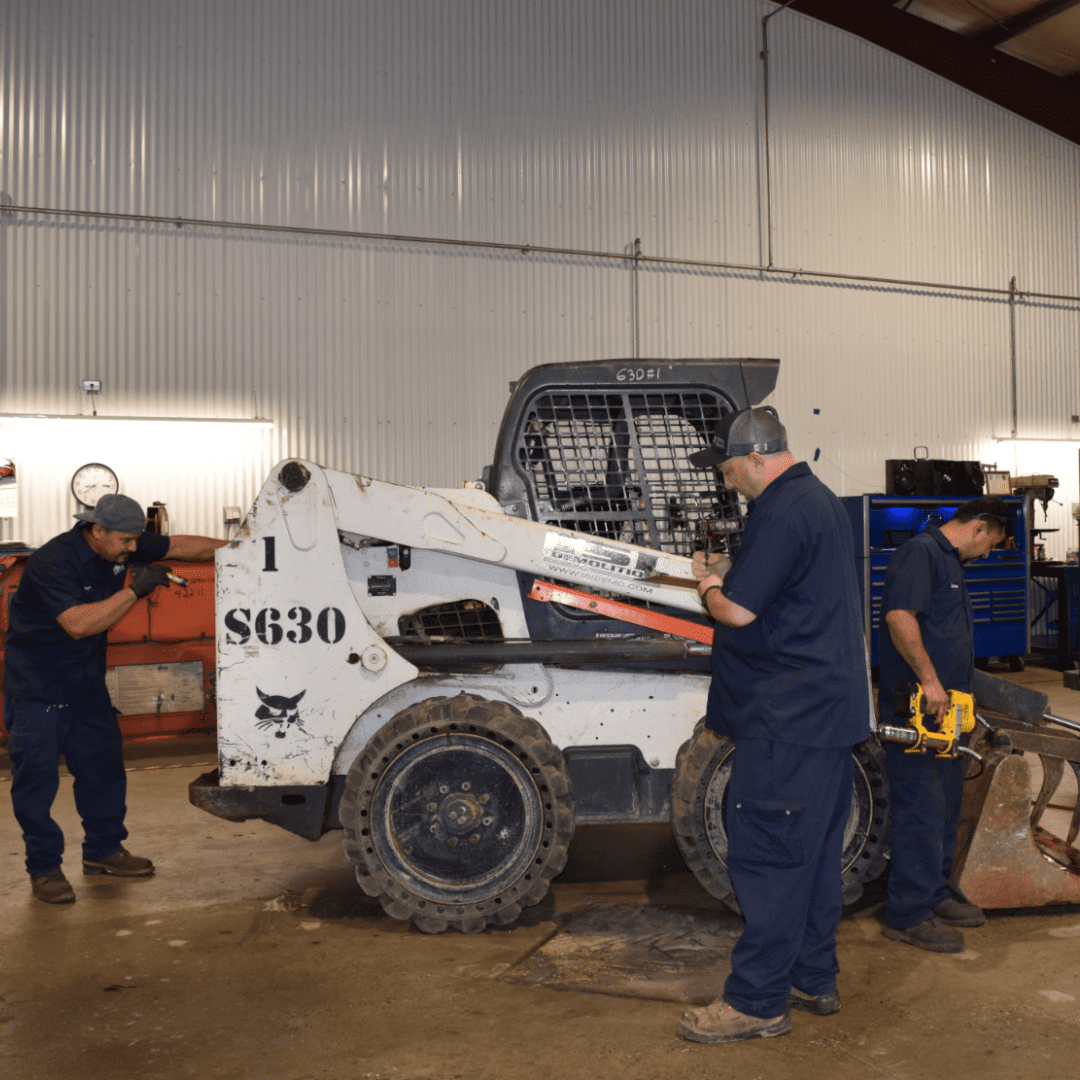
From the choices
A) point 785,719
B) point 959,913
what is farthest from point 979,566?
point 785,719

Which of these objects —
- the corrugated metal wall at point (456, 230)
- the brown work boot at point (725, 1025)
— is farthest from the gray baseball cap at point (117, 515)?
the corrugated metal wall at point (456, 230)

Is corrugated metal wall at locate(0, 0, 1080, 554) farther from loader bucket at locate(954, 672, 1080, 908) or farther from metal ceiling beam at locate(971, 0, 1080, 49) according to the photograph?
loader bucket at locate(954, 672, 1080, 908)

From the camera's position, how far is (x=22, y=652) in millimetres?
4246

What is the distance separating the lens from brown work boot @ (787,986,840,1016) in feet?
9.93

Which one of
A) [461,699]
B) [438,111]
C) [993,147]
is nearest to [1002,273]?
[993,147]

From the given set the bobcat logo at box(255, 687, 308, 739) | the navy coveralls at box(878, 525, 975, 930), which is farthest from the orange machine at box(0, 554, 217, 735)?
the navy coveralls at box(878, 525, 975, 930)

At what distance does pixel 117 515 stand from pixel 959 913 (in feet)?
12.6

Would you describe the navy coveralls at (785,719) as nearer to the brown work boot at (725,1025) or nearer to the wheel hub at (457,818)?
the brown work boot at (725,1025)

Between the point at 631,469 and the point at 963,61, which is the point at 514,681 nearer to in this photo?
the point at 631,469

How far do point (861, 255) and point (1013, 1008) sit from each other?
10.1 metres

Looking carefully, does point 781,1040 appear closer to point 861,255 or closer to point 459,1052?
point 459,1052

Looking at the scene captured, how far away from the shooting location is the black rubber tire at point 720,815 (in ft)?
12.3

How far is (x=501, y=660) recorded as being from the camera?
153 inches

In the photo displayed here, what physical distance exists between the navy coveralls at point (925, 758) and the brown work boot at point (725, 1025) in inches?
37.6
